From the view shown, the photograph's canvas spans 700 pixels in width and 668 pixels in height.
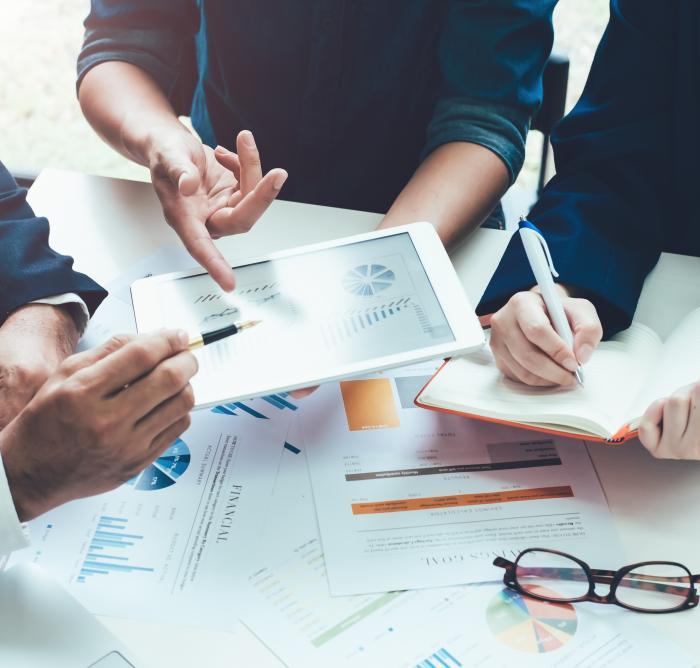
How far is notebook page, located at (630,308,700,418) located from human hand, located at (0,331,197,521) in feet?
1.42

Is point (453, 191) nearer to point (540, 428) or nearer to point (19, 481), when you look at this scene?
point (540, 428)

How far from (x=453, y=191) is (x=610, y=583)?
582 mm

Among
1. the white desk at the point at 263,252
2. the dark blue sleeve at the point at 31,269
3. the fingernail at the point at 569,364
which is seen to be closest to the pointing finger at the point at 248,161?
the white desk at the point at 263,252

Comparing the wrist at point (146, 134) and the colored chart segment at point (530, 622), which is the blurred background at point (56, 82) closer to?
the wrist at point (146, 134)

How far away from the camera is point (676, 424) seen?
697mm

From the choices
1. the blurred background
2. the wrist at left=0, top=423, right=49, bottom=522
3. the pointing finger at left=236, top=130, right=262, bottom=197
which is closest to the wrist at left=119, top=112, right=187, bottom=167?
the pointing finger at left=236, top=130, right=262, bottom=197

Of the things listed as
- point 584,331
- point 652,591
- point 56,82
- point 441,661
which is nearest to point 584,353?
point 584,331

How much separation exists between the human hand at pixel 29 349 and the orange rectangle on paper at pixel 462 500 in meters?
0.36

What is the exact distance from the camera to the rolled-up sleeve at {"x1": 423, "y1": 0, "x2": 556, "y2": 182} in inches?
42.3

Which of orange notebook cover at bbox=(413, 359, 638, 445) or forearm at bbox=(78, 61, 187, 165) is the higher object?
forearm at bbox=(78, 61, 187, 165)

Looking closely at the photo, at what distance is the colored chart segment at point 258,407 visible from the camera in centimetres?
81

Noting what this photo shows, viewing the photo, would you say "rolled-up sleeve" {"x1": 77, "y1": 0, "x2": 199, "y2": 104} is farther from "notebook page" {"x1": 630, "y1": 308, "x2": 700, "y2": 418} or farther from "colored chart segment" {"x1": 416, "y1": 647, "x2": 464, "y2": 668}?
"colored chart segment" {"x1": 416, "y1": 647, "x2": 464, "y2": 668}

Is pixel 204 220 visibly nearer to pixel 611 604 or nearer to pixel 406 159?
pixel 406 159

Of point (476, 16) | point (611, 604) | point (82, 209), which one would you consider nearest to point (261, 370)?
point (611, 604)
